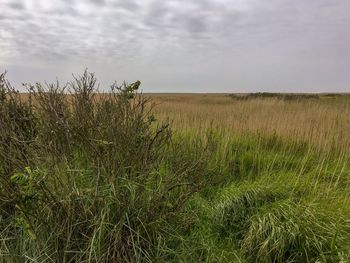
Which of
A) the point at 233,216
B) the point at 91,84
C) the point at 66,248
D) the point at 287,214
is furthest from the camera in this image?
the point at 91,84

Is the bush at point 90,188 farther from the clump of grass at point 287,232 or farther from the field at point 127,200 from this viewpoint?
the clump of grass at point 287,232

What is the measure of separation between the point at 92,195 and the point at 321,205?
253 centimetres

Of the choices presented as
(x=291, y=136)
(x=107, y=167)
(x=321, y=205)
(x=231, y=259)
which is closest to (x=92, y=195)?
(x=107, y=167)

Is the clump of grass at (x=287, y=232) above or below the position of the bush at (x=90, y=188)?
below

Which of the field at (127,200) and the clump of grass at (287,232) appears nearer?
the field at (127,200)

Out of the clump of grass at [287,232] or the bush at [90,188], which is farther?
the clump of grass at [287,232]

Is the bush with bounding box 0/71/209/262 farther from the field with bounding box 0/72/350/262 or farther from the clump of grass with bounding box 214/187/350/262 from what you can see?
the clump of grass with bounding box 214/187/350/262

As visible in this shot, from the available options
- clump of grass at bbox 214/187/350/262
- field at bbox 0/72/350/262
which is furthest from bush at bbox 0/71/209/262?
clump of grass at bbox 214/187/350/262

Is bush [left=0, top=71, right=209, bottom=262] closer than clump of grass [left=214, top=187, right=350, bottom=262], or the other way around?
bush [left=0, top=71, right=209, bottom=262]

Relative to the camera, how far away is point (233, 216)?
416cm

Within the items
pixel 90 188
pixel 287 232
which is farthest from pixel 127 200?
pixel 287 232

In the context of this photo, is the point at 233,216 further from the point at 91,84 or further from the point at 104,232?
the point at 91,84

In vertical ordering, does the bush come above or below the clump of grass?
above

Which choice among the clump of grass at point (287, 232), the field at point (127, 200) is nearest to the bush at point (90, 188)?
the field at point (127, 200)
